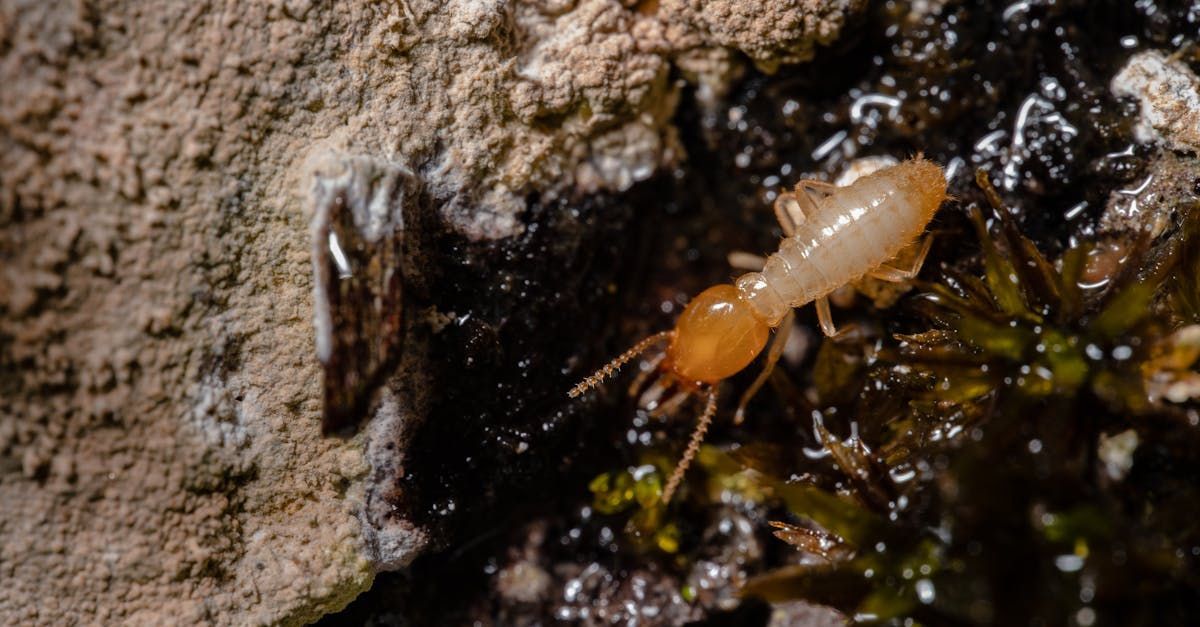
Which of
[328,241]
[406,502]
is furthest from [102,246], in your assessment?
[406,502]

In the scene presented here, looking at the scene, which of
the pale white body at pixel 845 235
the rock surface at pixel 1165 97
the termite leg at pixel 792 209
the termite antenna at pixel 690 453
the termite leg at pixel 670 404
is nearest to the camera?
the rock surface at pixel 1165 97

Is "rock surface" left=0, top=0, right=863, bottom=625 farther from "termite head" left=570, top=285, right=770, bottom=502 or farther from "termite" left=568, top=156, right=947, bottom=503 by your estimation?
"termite head" left=570, top=285, right=770, bottom=502

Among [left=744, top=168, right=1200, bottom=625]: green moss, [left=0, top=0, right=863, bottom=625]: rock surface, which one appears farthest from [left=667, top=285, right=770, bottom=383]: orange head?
[left=0, top=0, right=863, bottom=625]: rock surface

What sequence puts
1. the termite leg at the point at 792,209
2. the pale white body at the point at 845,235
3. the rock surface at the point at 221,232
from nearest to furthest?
the rock surface at the point at 221,232 → the pale white body at the point at 845,235 → the termite leg at the point at 792,209

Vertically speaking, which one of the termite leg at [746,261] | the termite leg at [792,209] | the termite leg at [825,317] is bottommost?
the termite leg at [825,317]

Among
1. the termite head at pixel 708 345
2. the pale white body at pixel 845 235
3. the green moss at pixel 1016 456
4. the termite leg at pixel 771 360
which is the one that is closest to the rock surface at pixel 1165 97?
the green moss at pixel 1016 456

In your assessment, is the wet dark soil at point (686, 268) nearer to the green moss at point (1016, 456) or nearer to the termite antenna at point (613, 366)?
the termite antenna at point (613, 366)

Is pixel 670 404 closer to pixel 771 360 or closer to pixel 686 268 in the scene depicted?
pixel 771 360

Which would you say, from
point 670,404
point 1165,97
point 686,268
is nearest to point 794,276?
point 686,268
